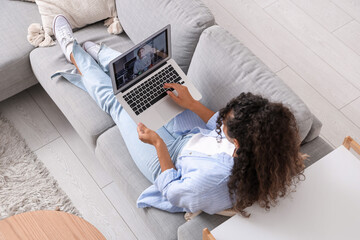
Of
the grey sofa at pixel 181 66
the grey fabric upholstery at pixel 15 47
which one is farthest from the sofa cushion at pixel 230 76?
the grey fabric upholstery at pixel 15 47

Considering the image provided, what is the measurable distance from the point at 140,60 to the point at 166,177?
48 cm

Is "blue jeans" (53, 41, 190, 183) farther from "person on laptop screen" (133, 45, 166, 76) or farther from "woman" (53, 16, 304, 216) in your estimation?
"person on laptop screen" (133, 45, 166, 76)

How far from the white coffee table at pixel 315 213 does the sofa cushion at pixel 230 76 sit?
0.68 feet

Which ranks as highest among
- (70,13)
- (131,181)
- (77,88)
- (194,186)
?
(70,13)

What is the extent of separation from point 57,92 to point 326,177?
4.09 ft

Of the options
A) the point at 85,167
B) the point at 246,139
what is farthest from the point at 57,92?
the point at 246,139

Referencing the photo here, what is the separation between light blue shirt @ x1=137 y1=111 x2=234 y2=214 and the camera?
1402mm

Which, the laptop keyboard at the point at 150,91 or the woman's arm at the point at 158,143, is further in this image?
the laptop keyboard at the point at 150,91

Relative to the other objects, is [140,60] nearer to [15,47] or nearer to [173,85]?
[173,85]

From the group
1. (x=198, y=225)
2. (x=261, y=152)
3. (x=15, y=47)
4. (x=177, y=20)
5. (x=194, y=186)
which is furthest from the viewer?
(x=15, y=47)

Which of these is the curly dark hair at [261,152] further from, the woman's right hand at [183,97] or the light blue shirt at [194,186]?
the woman's right hand at [183,97]

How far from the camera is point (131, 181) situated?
5.75ft

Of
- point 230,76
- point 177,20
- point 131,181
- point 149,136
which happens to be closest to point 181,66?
point 177,20

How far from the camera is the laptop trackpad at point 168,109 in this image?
1748 millimetres
